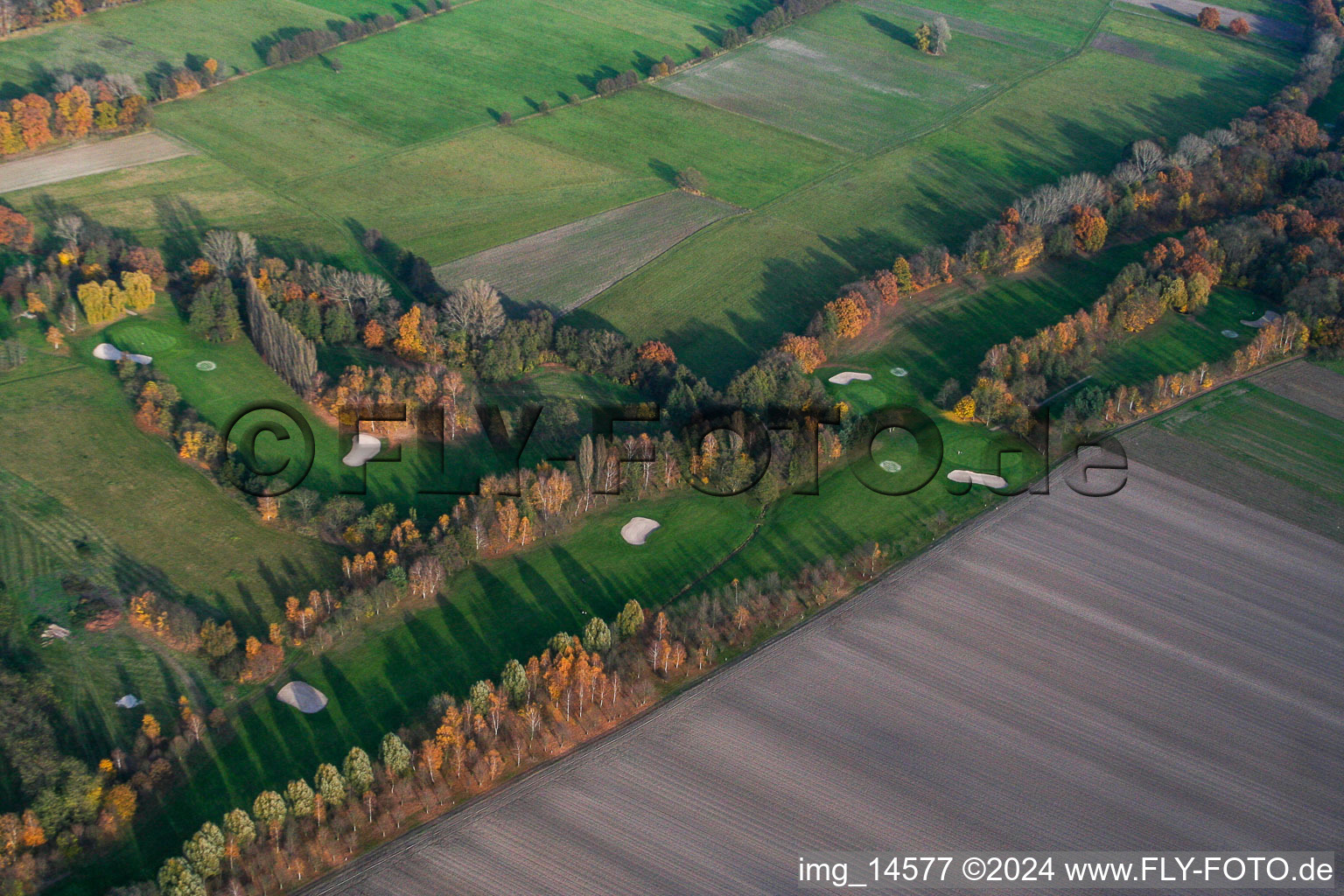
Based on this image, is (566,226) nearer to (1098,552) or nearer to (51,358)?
(51,358)

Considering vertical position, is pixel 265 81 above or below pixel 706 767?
above

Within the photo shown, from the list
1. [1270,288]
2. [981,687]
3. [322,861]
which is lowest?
[322,861]

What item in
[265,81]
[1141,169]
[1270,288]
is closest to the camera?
[1270,288]

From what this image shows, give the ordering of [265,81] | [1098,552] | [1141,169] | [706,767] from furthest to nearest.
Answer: [265,81], [1141,169], [1098,552], [706,767]

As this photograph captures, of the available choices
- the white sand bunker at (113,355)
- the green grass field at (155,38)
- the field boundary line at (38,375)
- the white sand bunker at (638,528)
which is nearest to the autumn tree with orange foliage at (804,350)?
the white sand bunker at (638,528)

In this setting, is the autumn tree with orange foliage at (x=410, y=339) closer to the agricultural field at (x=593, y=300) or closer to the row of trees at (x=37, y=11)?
the agricultural field at (x=593, y=300)

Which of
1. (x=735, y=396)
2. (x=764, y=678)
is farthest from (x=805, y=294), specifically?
(x=764, y=678)
